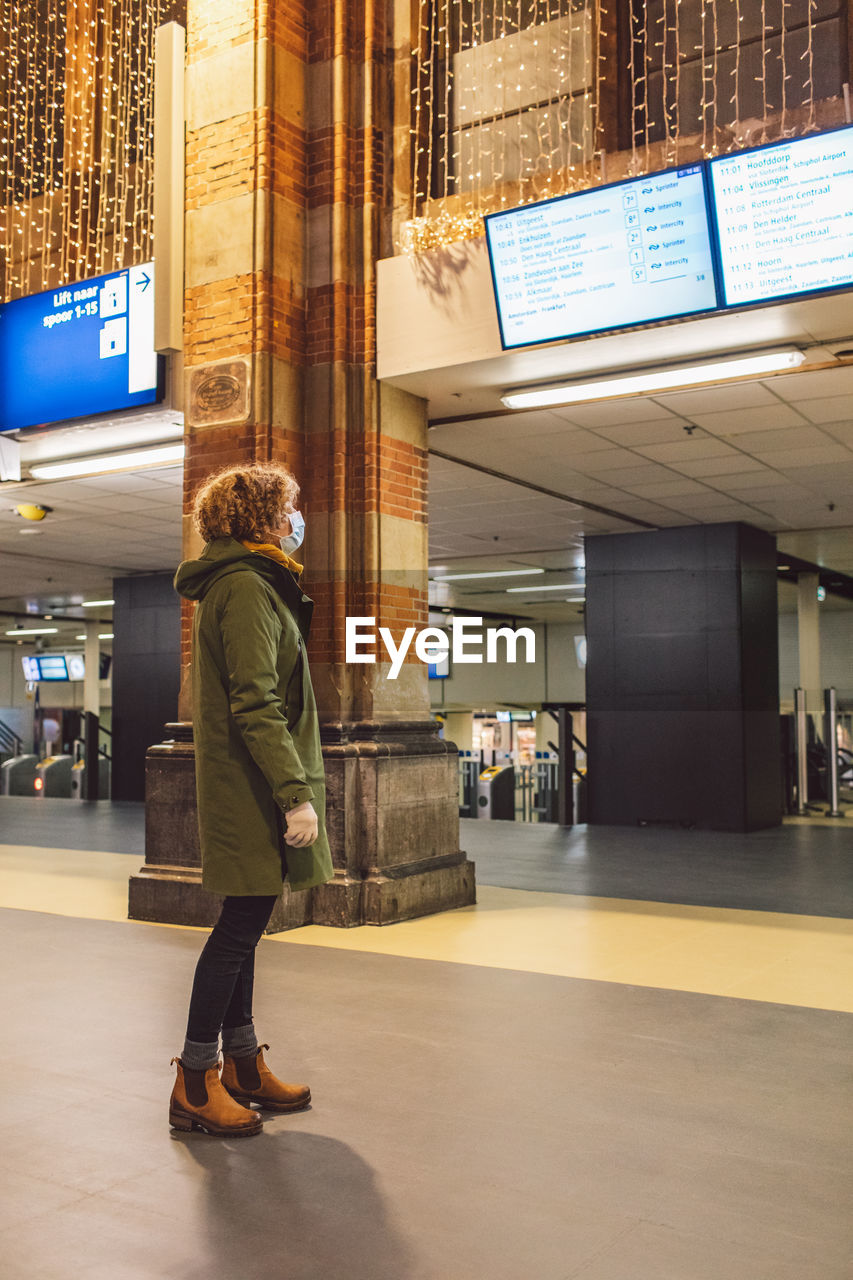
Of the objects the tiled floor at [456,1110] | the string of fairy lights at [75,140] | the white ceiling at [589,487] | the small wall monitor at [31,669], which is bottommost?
the tiled floor at [456,1110]

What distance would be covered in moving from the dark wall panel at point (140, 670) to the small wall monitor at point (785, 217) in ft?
39.4

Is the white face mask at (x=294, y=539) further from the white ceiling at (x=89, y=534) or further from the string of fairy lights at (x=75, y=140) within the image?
the string of fairy lights at (x=75, y=140)

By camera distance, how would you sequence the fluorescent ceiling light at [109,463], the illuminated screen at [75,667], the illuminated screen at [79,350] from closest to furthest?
the illuminated screen at [79,350] < the fluorescent ceiling light at [109,463] < the illuminated screen at [75,667]

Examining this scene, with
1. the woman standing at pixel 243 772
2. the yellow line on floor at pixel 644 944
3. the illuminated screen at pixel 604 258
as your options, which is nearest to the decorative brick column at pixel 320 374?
the yellow line on floor at pixel 644 944

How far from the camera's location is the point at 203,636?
2.97 metres

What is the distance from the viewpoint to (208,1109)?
9.57 ft

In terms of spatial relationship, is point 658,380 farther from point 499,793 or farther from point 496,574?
point 499,793

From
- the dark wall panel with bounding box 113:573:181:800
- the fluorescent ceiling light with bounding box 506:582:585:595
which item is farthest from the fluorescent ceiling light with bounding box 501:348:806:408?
the fluorescent ceiling light with bounding box 506:582:585:595

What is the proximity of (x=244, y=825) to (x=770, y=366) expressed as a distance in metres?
4.88

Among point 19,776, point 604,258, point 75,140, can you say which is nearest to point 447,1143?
point 604,258

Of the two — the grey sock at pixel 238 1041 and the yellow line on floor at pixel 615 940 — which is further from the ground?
the grey sock at pixel 238 1041

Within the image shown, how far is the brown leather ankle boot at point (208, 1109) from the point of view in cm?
289

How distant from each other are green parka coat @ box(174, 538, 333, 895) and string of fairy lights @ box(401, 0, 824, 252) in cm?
442

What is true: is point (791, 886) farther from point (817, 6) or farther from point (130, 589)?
point (130, 589)
